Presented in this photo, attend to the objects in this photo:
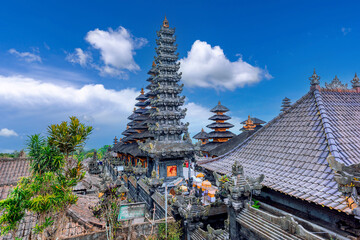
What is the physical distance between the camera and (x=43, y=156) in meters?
8.32

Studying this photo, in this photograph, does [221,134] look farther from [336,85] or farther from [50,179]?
[50,179]

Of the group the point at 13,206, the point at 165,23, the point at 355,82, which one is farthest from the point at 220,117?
the point at 13,206

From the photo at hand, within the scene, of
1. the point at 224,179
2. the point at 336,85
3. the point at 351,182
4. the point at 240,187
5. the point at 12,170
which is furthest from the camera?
the point at 12,170

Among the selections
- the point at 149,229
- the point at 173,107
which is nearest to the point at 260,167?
the point at 149,229

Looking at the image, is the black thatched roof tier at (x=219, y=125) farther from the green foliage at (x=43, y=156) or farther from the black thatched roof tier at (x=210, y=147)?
the green foliage at (x=43, y=156)

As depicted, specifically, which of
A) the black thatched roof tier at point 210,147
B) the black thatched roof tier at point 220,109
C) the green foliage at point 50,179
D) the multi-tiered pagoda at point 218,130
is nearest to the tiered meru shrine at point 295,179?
the green foliage at point 50,179

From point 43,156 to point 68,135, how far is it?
1.20m

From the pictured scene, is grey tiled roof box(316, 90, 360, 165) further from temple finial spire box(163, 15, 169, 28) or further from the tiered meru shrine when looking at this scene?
temple finial spire box(163, 15, 169, 28)

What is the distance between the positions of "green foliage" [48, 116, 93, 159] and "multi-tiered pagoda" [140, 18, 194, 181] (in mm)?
12160

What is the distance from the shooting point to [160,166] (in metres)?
21.8

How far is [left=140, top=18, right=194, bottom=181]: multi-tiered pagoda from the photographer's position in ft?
71.3

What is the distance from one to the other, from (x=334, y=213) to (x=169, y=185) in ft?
56.7

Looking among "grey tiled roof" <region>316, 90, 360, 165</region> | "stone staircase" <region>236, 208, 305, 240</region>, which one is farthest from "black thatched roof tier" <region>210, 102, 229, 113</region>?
"stone staircase" <region>236, 208, 305, 240</region>

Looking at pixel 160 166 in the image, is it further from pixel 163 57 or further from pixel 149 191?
pixel 163 57
